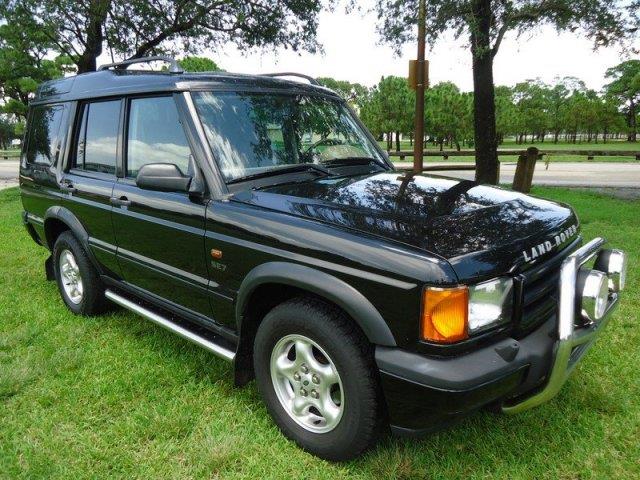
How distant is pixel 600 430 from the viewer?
2.62 meters

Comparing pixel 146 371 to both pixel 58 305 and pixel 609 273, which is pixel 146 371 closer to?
pixel 58 305

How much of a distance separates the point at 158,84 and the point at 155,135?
324 millimetres

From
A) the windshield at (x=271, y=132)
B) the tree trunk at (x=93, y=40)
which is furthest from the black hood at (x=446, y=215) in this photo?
the tree trunk at (x=93, y=40)

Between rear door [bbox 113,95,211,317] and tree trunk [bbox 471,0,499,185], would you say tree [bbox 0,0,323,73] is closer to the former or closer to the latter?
tree trunk [bbox 471,0,499,185]

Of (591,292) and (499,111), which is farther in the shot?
(499,111)

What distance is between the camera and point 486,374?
76.7 inches

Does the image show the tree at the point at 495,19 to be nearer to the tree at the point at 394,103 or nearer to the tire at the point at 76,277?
the tire at the point at 76,277

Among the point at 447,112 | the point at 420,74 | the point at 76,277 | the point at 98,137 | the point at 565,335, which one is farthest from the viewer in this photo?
the point at 447,112

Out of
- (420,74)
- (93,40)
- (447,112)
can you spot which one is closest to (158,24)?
(93,40)

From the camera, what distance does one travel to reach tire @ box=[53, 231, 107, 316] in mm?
4070

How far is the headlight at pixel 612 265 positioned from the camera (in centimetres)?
246

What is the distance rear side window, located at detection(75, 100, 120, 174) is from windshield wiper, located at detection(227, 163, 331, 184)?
129cm

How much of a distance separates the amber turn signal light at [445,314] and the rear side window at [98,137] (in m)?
2.61

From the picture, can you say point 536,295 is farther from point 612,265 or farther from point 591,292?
point 612,265
